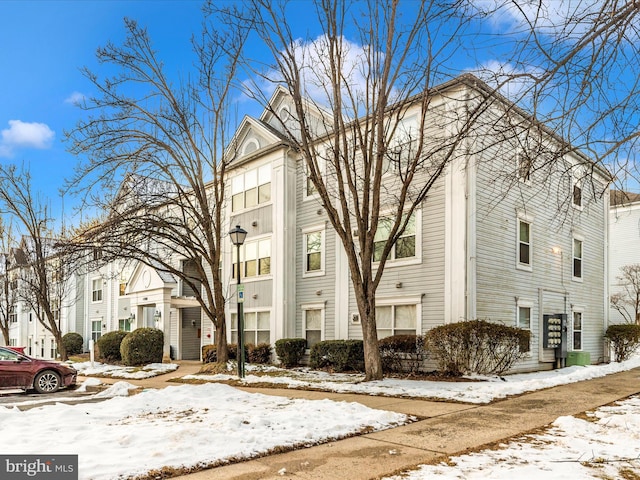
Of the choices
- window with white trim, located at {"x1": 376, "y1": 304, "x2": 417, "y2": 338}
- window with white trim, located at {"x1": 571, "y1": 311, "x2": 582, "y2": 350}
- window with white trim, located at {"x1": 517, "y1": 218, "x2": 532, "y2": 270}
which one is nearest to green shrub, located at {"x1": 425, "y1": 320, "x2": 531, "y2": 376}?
window with white trim, located at {"x1": 376, "y1": 304, "x2": 417, "y2": 338}

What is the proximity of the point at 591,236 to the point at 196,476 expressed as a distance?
821 inches

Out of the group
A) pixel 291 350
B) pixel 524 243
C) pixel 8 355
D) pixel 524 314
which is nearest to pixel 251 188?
pixel 291 350

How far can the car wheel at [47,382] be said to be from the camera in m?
14.5

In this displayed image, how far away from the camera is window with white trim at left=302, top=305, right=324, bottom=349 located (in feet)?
65.6

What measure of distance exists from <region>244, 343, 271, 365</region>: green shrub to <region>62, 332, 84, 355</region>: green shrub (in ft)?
64.3

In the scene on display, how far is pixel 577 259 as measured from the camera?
68.8 ft

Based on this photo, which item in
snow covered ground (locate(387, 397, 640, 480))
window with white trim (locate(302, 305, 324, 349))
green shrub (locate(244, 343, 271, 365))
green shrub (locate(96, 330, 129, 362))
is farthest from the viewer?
green shrub (locate(96, 330, 129, 362))

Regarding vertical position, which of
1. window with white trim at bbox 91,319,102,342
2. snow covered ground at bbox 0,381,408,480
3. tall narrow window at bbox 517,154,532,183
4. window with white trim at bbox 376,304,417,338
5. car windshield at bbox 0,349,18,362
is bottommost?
window with white trim at bbox 91,319,102,342

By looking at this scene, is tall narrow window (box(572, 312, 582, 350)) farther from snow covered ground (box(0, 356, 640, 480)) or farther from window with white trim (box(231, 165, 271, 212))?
window with white trim (box(231, 165, 271, 212))

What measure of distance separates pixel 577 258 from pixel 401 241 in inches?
320

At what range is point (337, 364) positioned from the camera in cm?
1752

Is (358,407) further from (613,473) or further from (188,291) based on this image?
(188,291)

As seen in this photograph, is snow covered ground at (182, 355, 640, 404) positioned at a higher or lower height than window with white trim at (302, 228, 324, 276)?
lower

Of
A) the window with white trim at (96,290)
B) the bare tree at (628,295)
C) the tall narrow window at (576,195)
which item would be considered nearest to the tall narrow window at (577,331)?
the tall narrow window at (576,195)
